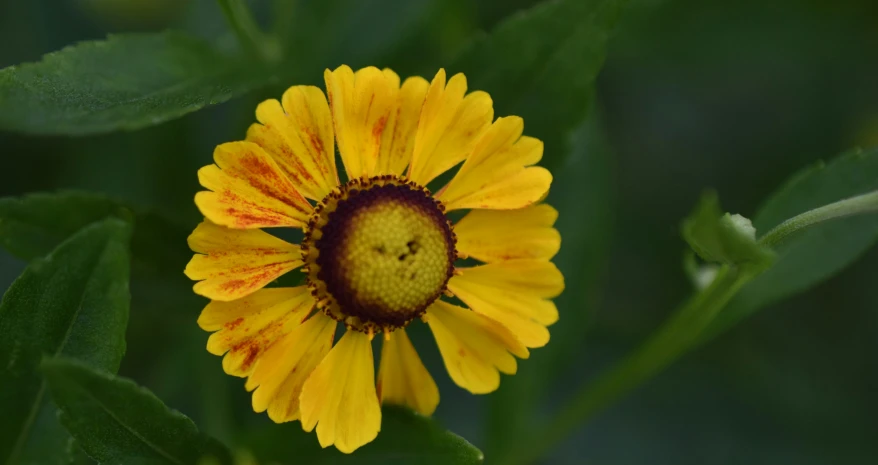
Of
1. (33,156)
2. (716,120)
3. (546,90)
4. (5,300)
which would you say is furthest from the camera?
(716,120)

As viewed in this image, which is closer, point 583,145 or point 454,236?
point 454,236

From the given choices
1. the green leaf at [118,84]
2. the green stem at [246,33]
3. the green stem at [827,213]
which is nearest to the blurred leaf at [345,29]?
the green stem at [246,33]

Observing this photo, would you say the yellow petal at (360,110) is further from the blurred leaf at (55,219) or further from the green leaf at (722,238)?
the green leaf at (722,238)

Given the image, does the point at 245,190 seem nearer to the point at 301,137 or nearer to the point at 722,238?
the point at 301,137

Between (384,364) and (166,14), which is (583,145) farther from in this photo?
(166,14)

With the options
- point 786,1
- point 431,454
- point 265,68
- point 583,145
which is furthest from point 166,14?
point 786,1

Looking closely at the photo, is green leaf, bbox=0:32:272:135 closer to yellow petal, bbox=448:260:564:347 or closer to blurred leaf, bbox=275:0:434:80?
blurred leaf, bbox=275:0:434:80
